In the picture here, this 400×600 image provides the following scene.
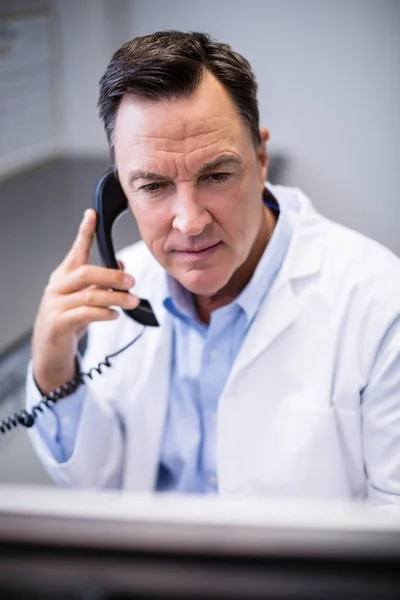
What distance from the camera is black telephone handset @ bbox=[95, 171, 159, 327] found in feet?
3.74

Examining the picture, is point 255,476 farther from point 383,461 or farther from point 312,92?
point 312,92

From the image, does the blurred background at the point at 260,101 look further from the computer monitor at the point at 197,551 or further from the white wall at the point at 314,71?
the computer monitor at the point at 197,551

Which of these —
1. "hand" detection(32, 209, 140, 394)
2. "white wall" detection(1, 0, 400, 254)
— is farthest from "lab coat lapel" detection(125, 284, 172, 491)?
"white wall" detection(1, 0, 400, 254)

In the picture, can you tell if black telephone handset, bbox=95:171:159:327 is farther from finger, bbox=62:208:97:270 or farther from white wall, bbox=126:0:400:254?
white wall, bbox=126:0:400:254

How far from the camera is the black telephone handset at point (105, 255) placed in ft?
3.75

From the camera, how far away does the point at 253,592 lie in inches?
12.1

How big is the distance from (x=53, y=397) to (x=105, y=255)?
0.80ft

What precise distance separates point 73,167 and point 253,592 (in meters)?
1.33

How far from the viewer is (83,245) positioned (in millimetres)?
1150

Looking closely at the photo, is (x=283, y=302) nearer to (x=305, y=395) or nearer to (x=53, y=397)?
(x=305, y=395)

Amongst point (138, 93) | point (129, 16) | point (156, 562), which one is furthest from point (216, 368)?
point (156, 562)

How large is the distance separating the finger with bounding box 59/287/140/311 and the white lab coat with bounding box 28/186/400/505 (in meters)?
0.13

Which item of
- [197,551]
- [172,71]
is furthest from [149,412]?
[197,551]

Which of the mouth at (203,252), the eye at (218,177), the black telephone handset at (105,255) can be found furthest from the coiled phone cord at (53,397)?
the eye at (218,177)
